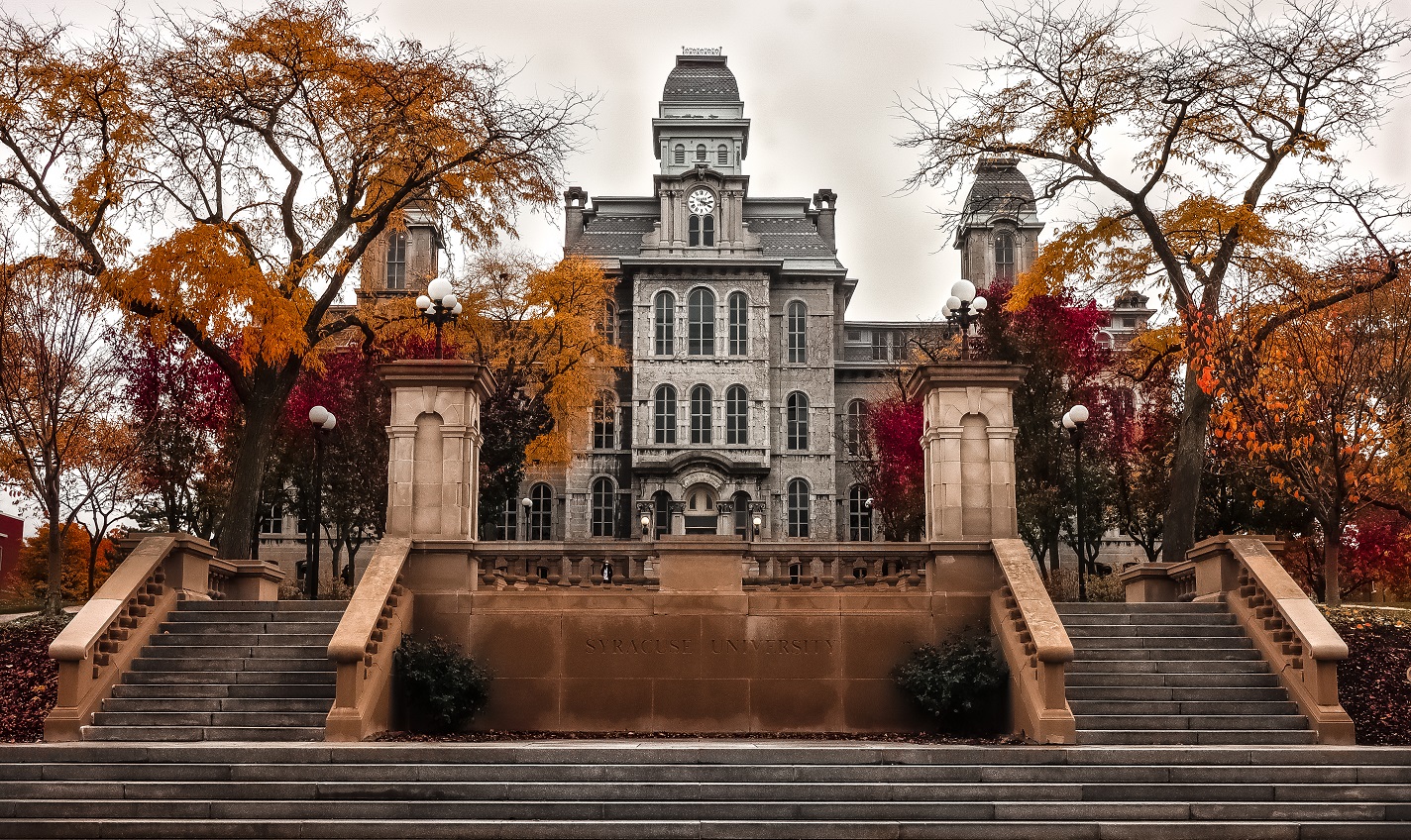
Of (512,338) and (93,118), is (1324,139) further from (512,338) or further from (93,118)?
(512,338)

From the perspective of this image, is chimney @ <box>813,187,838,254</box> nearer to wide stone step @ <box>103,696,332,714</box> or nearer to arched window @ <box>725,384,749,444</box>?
arched window @ <box>725,384,749,444</box>

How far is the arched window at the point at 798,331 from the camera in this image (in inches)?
2213

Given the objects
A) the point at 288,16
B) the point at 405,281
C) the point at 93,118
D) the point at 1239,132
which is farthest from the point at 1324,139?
the point at 405,281

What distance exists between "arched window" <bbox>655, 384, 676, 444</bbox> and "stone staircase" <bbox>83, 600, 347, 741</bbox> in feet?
120

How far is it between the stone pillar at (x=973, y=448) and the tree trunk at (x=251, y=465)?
1084 centimetres

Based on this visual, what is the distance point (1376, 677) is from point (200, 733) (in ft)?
46.0

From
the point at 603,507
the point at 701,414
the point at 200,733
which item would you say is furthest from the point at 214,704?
the point at 603,507

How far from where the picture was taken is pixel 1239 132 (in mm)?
23109

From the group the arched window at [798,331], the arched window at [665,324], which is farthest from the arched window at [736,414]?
the arched window at [798,331]

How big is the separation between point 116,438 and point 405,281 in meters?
23.2

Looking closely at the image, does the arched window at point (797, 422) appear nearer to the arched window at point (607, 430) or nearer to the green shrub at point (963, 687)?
the arched window at point (607, 430)

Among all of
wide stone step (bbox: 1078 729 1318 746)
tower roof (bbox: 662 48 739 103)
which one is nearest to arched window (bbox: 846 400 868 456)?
tower roof (bbox: 662 48 739 103)

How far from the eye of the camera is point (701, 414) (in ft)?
177

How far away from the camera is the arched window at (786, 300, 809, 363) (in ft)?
184
